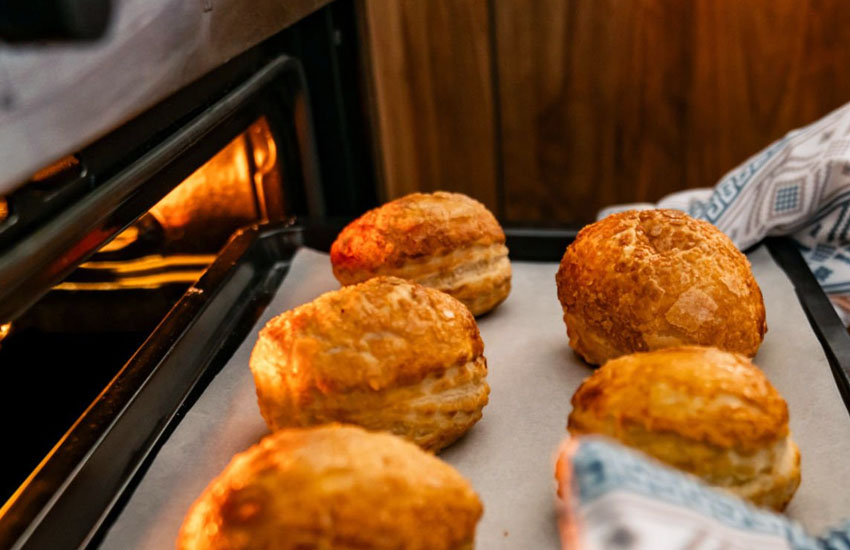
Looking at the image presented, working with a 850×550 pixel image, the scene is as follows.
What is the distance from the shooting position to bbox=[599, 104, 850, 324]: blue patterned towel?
1760 millimetres

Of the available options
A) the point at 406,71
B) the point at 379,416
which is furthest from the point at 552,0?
the point at 379,416

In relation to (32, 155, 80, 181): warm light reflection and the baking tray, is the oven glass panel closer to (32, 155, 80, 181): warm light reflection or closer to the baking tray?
the baking tray

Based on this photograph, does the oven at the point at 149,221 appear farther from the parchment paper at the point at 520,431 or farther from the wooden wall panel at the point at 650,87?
the wooden wall panel at the point at 650,87

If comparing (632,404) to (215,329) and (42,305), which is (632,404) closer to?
(215,329)

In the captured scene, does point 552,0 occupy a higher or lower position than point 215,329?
higher

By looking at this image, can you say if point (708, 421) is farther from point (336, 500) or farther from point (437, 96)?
point (437, 96)

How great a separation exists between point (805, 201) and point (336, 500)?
4.60ft

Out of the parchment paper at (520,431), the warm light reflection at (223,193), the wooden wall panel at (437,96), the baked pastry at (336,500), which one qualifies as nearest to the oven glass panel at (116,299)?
the warm light reflection at (223,193)

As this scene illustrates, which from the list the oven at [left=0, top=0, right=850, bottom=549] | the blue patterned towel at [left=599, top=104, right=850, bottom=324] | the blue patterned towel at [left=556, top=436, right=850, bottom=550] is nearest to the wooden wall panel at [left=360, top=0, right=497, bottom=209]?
the oven at [left=0, top=0, right=850, bottom=549]

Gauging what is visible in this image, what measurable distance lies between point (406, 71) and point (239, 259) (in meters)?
1.46

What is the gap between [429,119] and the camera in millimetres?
3098

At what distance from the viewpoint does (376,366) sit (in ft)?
3.85

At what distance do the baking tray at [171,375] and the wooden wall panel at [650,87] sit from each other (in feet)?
3.85

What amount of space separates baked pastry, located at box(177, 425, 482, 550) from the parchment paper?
210 mm
